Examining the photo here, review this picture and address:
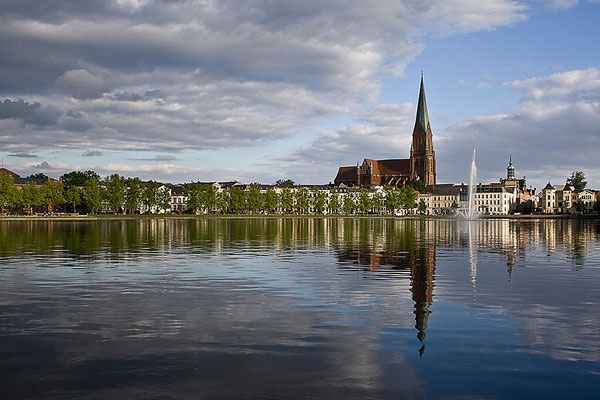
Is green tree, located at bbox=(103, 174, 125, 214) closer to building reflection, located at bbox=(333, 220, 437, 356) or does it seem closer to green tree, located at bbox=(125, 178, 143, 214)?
green tree, located at bbox=(125, 178, 143, 214)

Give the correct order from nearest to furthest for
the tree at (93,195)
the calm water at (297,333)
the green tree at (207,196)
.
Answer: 1. the calm water at (297,333)
2. the tree at (93,195)
3. the green tree at (207,196)

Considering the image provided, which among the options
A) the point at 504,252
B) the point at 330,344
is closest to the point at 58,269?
the point at 330,344

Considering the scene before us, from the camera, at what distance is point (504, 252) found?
42.9 m

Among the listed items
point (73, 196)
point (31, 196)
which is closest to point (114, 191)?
point (73, 196)

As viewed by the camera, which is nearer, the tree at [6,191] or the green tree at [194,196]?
the tree at [6,191]

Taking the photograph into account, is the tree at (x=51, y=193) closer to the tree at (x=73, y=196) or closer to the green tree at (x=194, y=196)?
the tree at (x=73, y=196)

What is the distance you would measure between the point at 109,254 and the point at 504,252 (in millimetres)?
30142

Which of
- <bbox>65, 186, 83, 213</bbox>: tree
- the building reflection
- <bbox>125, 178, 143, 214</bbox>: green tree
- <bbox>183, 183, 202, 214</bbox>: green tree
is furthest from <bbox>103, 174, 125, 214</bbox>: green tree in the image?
the building reflection

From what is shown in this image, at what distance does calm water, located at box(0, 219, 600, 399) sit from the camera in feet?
34.8

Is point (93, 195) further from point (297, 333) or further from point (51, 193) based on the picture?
point (297, 333)

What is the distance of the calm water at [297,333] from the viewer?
10.6 m

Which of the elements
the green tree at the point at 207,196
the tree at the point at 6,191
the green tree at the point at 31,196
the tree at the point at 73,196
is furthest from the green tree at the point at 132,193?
the tree at the point at 6,191

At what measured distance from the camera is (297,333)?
14.6 metres

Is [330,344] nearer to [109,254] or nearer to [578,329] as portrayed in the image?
[578,329]
